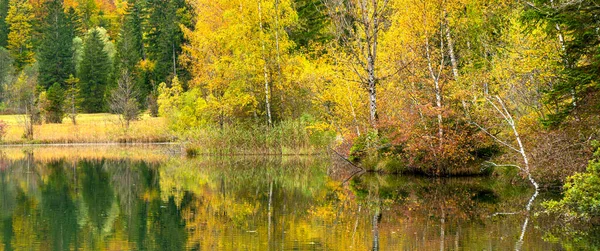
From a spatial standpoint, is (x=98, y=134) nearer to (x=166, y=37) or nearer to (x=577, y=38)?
(x=166, y=37)

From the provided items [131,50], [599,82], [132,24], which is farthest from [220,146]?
[132,24]

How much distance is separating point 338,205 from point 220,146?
1996 centimetres

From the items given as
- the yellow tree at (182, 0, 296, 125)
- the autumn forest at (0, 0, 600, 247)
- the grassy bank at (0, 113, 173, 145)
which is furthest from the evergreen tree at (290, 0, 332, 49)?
the grassy bank at (0, 113, 173, 145)

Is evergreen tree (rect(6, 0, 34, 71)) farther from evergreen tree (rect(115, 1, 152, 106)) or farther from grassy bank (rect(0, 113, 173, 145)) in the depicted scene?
grassy bank (rect(0, 113, 173, 145))

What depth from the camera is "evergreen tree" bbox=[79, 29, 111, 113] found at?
242 ft

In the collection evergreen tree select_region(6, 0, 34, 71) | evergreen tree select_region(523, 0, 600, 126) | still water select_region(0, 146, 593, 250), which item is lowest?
still water select_region(0, 146, 593, 250)

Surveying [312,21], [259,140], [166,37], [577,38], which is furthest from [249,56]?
[166,37]

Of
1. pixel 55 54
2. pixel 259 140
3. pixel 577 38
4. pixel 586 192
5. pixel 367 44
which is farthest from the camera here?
pixel 55 54

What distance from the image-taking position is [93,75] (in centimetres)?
7388

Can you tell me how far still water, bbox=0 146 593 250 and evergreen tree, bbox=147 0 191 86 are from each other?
3784 cm

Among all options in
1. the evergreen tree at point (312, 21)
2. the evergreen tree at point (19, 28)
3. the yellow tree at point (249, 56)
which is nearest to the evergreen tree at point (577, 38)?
the yellow tree at point (249, 56)

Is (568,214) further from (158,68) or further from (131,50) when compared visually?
(131,50)

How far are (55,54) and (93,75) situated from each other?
20.9ft

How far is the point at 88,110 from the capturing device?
73.5 meters
